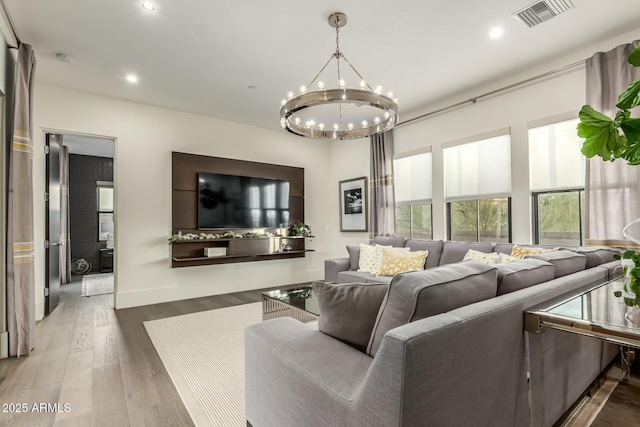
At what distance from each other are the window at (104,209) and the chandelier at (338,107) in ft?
17.9

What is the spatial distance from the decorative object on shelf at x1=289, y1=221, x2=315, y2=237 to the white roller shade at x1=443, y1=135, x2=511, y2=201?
263 cm

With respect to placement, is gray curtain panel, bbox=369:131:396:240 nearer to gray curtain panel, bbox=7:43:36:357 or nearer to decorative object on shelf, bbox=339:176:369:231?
decorative object on shelf, bbox=339:176:369:231

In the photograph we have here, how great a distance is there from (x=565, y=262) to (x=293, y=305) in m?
2.03

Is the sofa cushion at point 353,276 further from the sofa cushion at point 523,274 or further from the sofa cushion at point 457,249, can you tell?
the sofa cushion at point 523,274

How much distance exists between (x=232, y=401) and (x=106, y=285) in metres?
5.33

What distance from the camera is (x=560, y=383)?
66.2 inches

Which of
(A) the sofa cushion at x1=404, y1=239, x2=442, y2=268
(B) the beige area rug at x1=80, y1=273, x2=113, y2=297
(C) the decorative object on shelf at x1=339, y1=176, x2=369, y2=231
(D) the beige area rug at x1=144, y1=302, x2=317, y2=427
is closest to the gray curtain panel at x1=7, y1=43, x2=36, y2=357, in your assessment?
(D) the beige area rug at x1=144, y1=302, x2=317, y2=427

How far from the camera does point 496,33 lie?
3068 mm

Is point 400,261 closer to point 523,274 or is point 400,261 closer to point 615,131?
point 523,274

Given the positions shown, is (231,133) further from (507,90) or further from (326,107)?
(507,90)

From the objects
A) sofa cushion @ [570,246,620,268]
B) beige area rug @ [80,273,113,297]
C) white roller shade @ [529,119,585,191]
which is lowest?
beige area rug @ [80,273,113,297]

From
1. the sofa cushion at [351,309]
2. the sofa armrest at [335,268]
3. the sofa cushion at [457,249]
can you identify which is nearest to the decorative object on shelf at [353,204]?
the sofa armrest at [335,268]

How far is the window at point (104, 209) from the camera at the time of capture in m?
7.72

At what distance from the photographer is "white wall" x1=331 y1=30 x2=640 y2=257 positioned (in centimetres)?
343
